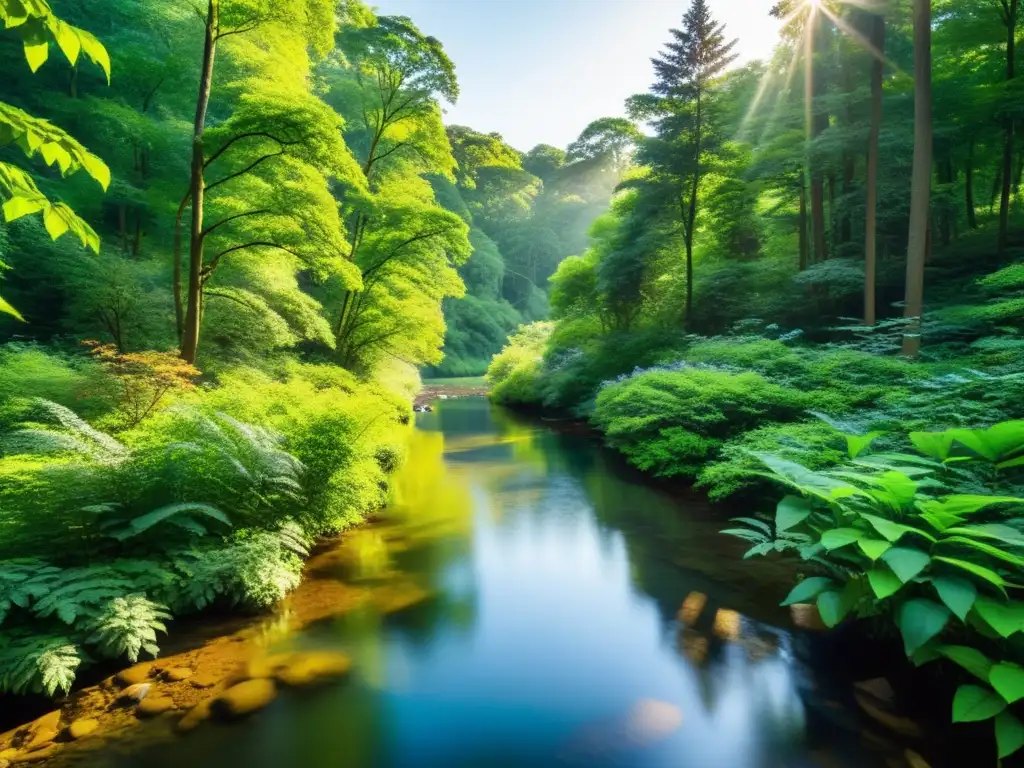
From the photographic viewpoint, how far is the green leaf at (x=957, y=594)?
9.66ft

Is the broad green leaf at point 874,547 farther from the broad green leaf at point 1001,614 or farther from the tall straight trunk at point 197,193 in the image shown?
the tall straight trunk at point 197,193

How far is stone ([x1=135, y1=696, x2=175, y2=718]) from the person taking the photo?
372cm

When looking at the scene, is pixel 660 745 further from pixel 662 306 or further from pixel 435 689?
pixel 662 306

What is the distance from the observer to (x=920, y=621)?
3205mm

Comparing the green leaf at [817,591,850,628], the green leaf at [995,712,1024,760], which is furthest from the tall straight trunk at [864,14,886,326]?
the green leaf at [995,712,1024,760]

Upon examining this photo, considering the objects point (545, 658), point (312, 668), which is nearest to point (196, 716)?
point (312, 668)

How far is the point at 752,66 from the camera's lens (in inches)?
770

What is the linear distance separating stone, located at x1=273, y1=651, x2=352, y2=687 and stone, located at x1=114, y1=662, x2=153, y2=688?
102cm

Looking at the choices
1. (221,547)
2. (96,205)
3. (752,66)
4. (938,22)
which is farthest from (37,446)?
(752,66)

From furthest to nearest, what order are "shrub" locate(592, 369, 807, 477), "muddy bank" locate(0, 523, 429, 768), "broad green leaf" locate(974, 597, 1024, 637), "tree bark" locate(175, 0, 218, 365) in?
1. "shrub" locate(592, 369, 807, 477)
2. "tree bark" locate(175, 0, 218, 365)
3. "muddy bank" locate(0, 523, 429, 768)
4. "broad green leaf" locate(974, 597, 1024, 637)

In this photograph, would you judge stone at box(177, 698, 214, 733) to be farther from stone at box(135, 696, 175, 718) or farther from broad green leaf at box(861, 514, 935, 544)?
broad green leaf at box(861, 514, 935, 544)

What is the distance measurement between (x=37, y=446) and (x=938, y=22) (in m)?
22.6

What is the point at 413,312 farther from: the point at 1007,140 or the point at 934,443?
the point at 1007,140

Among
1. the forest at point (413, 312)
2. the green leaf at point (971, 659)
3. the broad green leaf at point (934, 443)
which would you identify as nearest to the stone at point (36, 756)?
the forest at point (413, 312)
